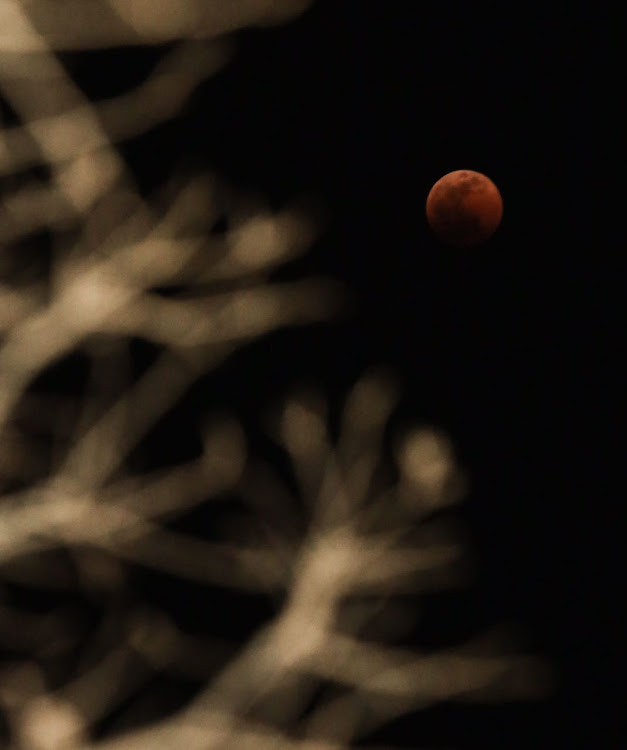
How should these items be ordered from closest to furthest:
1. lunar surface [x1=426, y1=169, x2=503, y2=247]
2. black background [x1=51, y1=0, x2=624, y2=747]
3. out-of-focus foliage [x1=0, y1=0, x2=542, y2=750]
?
lunar surface [x1=426, y1=169, x2=503, y2=247] → out-of-focus foliage [x1=0, y1=0, x2=542, y2=750] → black background [x1=51, y1=0, x2=624, y2=747]

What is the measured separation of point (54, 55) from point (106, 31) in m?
0.15

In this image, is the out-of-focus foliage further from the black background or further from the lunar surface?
the lunar surface

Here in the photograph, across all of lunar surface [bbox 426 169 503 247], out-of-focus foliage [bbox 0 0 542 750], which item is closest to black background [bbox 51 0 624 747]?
out-of-focus foliage [bbox 0 0 542 750]

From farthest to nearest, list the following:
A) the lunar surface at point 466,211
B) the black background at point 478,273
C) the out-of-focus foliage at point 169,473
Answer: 1. the black background at point 478,273
2. the out-of-focus foliage at point 169,473
3. the lunar surface at point 466,211

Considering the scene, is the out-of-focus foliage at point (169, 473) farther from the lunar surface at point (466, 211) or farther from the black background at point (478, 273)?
the lunar surface at point (466, 211)

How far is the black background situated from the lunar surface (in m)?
0.42

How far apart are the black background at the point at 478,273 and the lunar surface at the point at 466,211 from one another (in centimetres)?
42

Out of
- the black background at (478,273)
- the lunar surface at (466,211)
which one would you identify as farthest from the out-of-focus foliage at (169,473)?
the lunar surface at (466,211)

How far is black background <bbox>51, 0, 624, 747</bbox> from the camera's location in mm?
1587

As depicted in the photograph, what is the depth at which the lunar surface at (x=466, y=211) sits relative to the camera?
3.84ft

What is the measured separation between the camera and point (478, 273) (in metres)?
1.65

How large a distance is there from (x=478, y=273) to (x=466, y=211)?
19.8 inches

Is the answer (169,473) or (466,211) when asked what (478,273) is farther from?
(169,473)

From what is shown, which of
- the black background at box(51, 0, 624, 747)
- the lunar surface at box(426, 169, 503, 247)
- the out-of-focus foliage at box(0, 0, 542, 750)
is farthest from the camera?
the black background at box(51, 0, 624, 747)
